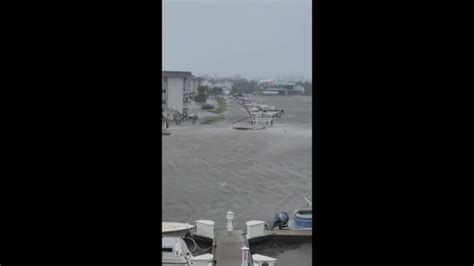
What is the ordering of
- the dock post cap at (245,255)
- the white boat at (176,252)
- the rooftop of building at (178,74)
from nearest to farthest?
the rooftop of building at (178,74)
the white boat at (176,252)
the dock post cap at (245,255)

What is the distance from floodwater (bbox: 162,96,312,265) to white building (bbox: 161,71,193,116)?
0.37 feet

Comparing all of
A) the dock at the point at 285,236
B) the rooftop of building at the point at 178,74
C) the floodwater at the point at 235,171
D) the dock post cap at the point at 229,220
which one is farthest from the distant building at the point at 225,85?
the dock at the point at 285,236

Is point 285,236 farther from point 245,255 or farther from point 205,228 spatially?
point 205,228

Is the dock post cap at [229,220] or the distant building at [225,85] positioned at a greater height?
the distant building at [225,85]

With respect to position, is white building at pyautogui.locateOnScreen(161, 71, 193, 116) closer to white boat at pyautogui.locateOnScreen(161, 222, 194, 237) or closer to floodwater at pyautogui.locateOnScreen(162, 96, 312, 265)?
floodwater at pyautogui.locateOnScreen(162, 96, 312, 265)

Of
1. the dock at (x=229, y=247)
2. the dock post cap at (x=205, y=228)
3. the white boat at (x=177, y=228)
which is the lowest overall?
the dock at (x=229, y=247)

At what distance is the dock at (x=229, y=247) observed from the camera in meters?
2.32

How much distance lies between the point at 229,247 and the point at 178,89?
1.07 metres

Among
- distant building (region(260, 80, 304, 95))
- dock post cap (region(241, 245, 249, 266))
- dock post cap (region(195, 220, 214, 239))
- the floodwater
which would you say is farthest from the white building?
dock post cap (region(241, 245, 249, 266))

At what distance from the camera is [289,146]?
2.01 meters

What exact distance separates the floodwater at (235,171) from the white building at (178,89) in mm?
112

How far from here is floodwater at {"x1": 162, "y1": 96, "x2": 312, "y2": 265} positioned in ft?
6.75

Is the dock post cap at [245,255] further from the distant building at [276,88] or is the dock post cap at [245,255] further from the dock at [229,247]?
the distant building at [276,88]

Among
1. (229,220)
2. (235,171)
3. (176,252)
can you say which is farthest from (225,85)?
(176,252)
